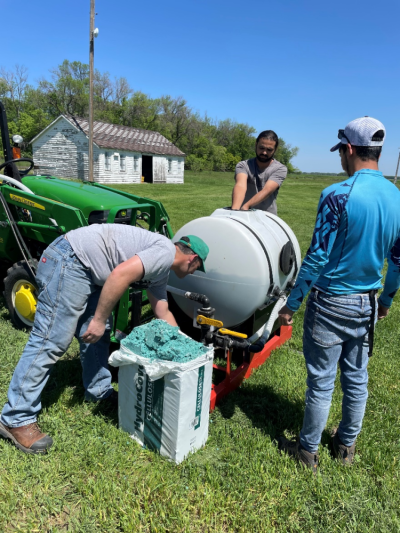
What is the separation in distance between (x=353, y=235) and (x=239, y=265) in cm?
124

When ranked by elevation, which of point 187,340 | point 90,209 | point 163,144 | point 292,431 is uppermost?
point 163,144

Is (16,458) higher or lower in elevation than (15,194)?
lower

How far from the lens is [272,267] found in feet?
10.7

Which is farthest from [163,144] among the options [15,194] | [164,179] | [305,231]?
[15,194]

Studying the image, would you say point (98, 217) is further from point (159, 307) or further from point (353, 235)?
point (353, 235)

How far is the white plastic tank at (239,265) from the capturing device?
3.20 m

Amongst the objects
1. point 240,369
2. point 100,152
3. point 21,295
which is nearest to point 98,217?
point 21,295

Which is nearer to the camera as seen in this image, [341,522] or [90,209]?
[341,522]

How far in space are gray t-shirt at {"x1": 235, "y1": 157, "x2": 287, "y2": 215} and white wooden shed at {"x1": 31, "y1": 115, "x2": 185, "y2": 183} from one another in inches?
845

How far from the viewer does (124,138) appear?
88.5ft

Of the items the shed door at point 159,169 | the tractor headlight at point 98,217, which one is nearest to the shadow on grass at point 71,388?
the tractor headlight at point 98,217

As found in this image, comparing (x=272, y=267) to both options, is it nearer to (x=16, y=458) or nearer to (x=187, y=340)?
(x=187, y=340)

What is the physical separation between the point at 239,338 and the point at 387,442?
4.26ft

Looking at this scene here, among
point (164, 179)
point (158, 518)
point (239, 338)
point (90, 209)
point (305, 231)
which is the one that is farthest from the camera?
point (164, 179)
